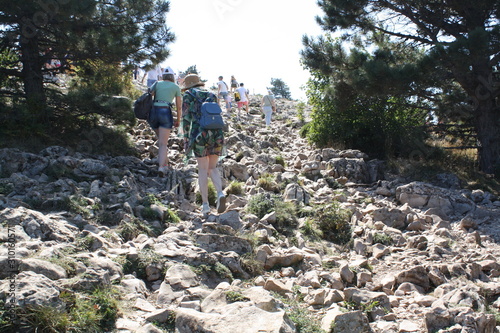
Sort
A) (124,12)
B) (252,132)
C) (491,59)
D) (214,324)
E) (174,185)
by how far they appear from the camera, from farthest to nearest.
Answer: (252,132)
(491,59)
(124,12)
(174,185)
(214,324)

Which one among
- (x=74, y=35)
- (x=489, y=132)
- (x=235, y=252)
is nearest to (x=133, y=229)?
(x=235, y=252)

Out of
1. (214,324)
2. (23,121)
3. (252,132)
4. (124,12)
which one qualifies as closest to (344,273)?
(214,324)

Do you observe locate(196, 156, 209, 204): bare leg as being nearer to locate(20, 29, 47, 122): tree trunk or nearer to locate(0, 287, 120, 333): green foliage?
locate(0, 287, 120, 333): green foliage

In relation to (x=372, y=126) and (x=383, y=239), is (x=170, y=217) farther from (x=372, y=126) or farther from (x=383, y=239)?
(x=372, y=126)

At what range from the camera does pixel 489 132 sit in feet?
35.5

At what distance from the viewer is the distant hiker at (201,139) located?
627cm

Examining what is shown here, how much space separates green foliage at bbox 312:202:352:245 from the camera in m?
6.32

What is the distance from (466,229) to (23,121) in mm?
7591

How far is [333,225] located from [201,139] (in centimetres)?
219

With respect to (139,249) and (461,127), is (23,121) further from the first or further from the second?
(461,127)

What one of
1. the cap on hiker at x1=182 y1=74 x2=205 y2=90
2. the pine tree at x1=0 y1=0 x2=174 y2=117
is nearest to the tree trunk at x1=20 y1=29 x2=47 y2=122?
the pine tree at x1=0 y1=0 x2=174 y2=117

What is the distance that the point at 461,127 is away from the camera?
470 inches

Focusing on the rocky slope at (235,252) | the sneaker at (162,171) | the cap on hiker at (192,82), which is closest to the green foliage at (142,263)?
the rocky slope at (235,252)

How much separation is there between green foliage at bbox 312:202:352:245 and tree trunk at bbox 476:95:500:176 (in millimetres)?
5961
